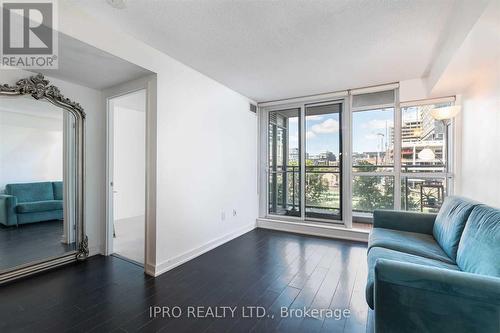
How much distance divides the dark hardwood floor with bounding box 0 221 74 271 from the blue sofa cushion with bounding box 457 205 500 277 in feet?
13.0

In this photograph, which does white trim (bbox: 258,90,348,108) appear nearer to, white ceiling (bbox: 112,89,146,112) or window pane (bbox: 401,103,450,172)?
window pane (bbox: 401,103,450,172)

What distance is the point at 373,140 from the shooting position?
3875 millimetres

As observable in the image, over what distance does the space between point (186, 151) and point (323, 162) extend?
8.47 ft

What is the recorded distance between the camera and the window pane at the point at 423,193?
11.3 feet

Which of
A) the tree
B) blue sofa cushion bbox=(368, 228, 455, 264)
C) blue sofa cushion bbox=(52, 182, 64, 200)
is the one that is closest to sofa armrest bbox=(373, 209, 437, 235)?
blue sofa cushion bbox=(368, 228, 455, 264)

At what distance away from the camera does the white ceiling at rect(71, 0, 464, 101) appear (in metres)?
1.90

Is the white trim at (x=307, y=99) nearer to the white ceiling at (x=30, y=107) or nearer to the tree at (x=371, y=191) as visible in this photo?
the tree at (x=371, y=191)

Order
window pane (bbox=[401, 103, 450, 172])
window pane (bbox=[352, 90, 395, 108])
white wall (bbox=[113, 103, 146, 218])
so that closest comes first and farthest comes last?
window pane (bbox=[401, 103, 450, 172]) < window pane (bbox=[352, 90, 395, 108]) < white wall (bbox=[113, 103, 146, 218])

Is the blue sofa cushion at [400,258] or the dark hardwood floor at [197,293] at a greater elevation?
the blue sofa cushion at [400,258]

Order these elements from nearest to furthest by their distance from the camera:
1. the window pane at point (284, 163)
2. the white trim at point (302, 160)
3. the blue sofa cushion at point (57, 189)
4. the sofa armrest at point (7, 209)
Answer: the sofa armrest at point (7, 209), the blue sofa cushion at point (57, 189), the white trim at point (302, 160), the window pane at point (284, 163)

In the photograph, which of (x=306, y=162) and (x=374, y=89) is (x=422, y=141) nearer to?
(x=374, y=89)

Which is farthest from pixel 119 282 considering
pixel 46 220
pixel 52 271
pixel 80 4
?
pixel 80 4

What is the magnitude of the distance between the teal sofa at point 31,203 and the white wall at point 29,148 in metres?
0.09

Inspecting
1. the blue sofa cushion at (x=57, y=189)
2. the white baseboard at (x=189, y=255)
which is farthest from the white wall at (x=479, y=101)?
the blue sofa cushion at (x=57, y=189)
